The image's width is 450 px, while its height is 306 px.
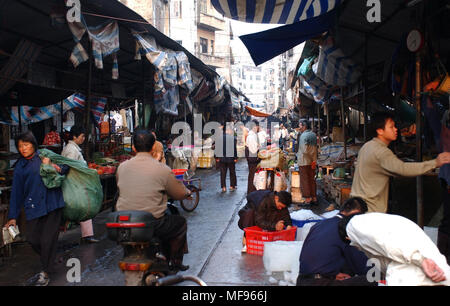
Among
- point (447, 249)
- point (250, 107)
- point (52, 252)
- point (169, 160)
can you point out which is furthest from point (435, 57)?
point (250, 107)

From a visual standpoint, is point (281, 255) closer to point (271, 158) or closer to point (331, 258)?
point (331, 258)

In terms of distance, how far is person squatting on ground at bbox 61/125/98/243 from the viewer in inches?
251

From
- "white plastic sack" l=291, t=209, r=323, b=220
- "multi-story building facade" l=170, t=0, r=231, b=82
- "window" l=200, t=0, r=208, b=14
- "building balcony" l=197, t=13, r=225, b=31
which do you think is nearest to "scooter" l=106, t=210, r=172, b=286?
"white plastic sack" l=291, t=209, r=323, b=220

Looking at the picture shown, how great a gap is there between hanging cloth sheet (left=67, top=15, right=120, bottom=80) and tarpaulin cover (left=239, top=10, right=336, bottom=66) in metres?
2.43

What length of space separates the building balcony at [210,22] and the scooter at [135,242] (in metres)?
41.8

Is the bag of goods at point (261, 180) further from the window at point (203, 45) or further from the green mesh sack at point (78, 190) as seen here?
the window at point (203, 45)

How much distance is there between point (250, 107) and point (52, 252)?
966 inches

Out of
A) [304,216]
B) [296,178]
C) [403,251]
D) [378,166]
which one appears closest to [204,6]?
[296,178]

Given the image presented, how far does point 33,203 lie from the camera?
5004 millimetres

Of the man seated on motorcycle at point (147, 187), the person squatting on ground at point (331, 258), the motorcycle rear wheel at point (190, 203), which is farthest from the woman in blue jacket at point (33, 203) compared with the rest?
the motorcycle rear wheel at point (190, 203)

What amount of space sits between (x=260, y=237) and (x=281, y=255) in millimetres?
720

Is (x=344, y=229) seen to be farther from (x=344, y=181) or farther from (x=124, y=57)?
(x=124, y=57)

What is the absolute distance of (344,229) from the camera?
10.9 feet

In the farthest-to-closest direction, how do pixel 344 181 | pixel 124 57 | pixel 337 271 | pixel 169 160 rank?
pixel 169 160 < pixel 124 57 < pixel 344 181 < pixel 337 271
